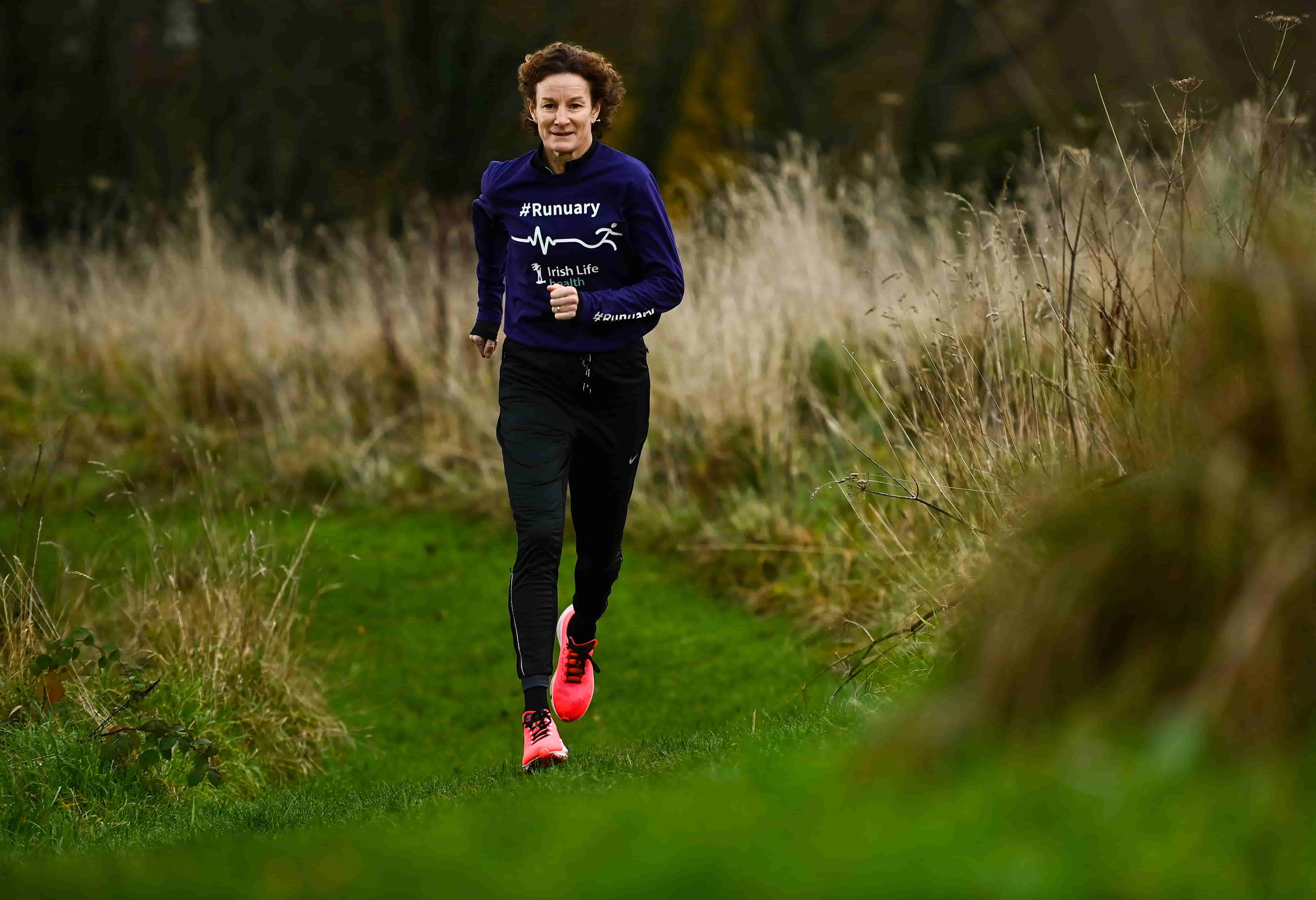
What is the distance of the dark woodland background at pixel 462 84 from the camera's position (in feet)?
53.4

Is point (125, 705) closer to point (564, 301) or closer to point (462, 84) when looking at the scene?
point (564, 301)

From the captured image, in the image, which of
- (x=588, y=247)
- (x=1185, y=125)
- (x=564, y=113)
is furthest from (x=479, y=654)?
(x=1185, y=125)

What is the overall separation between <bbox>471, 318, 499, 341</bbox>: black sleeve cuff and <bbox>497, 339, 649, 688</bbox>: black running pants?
0.29 meters

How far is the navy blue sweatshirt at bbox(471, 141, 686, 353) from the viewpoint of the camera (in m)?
4.70

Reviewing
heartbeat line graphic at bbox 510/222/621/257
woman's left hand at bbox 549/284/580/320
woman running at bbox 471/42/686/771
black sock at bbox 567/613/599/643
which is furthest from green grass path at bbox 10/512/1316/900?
heartbeat line graphic at bbox 510/222/621/257

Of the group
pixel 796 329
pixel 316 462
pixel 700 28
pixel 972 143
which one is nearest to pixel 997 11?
pixel 972 143

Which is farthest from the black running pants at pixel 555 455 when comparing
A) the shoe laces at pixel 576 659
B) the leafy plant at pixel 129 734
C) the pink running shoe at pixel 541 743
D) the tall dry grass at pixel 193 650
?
the tall dry grass at pixel 193 650

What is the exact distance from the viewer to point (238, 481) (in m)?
8.62

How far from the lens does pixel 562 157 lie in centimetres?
474

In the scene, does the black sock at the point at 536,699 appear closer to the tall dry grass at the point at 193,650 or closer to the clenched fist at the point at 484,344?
the clenched fist at the point at 484,344

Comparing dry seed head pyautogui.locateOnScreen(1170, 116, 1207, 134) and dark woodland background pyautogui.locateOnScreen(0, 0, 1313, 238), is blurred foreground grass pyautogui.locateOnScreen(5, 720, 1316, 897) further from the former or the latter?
dark woodland background pyautogui.locateOnScreen(0, 0, 1313, 238)

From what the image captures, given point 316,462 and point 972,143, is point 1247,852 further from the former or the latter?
point 972,143

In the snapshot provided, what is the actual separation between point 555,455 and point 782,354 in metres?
3.81

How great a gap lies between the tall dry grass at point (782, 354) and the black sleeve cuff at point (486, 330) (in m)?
1.39
